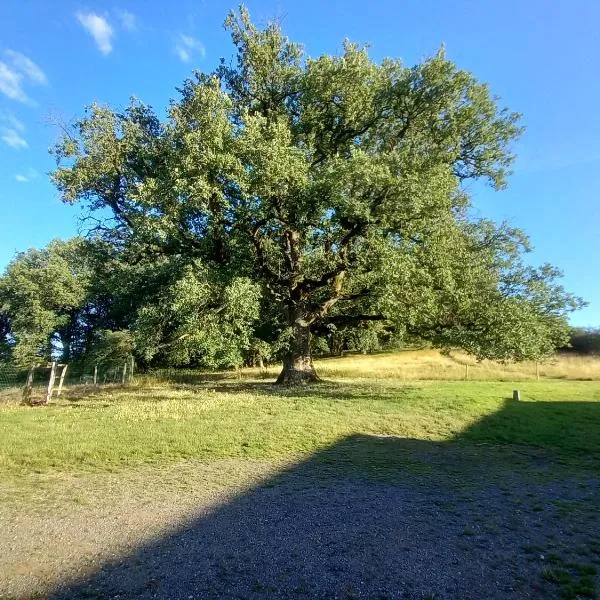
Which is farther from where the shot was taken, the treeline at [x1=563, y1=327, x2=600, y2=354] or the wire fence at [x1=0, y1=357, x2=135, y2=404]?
the treeline at [x1=563, y1=327, x2=600, y2=354]

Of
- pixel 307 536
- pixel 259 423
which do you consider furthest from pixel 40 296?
pixel 307 536

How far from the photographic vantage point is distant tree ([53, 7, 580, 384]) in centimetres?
1786

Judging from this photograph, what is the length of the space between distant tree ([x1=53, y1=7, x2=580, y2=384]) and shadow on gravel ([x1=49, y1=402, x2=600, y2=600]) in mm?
10192

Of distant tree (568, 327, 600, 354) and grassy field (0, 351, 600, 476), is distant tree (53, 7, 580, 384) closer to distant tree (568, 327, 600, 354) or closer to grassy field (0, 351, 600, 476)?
grassy field (0, 351, 600, 476)

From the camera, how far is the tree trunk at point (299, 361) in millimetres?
23016

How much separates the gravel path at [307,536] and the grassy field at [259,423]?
66.5 inches

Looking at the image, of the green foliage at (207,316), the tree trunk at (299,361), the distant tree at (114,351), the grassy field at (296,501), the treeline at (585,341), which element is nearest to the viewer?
the grassy field at (296,501)

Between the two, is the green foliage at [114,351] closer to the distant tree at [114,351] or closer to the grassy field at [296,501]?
the distant tree at [114,351]

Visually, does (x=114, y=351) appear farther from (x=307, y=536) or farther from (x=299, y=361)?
(x=307, y=536)

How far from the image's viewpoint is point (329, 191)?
18.0 m

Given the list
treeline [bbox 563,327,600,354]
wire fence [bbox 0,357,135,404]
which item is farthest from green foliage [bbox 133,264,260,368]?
treeline [bbox 563,327,600,354]

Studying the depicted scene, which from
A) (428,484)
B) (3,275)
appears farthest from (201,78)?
(3,275)

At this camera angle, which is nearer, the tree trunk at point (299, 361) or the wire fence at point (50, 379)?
the wire fence at point (50, 379)

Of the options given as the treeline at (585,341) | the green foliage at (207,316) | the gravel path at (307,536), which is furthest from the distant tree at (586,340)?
the gravel path at (307,536)
